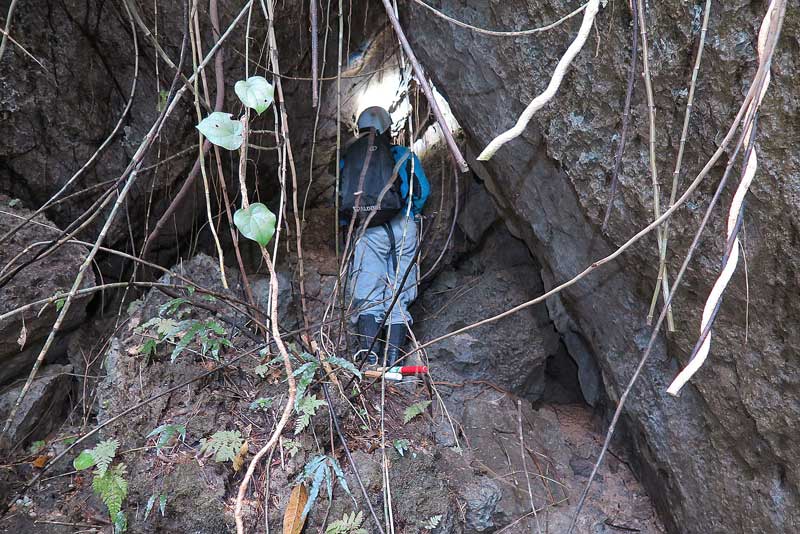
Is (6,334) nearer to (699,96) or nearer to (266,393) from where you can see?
(266,393)

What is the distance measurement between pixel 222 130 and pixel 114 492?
1307 millimetres

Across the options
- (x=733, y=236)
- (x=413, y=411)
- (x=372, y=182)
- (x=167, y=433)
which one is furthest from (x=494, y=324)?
Result: (x=733, y=236)

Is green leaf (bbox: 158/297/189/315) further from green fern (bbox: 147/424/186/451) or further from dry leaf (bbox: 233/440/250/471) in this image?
dry leaf (bbox: 233/440/250/471)

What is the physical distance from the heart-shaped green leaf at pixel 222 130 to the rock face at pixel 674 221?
3.97 feet

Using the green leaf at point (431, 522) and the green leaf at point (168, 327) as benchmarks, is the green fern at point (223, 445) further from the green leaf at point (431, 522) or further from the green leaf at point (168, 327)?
the green leaf at point (431, 522)

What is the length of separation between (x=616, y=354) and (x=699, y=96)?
1323 mm

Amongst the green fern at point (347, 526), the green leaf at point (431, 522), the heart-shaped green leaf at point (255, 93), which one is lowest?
the green leaf at point (431, 522)

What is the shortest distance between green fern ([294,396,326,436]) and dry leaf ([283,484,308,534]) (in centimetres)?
20

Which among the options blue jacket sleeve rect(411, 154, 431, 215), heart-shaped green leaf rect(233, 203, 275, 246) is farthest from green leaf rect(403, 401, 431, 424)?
blue jacket sleeve rect(411, 154, 431, 215)

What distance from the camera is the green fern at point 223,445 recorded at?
1.85 metres

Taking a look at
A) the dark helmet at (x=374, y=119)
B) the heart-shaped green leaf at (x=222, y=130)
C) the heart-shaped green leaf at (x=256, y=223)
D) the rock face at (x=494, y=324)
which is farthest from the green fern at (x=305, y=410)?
the dark helmet at (x=374, y=119)

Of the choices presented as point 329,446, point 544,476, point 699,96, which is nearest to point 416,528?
point 329,446

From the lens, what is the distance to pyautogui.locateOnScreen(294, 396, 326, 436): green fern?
6.31ft

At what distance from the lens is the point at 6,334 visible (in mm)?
2717
